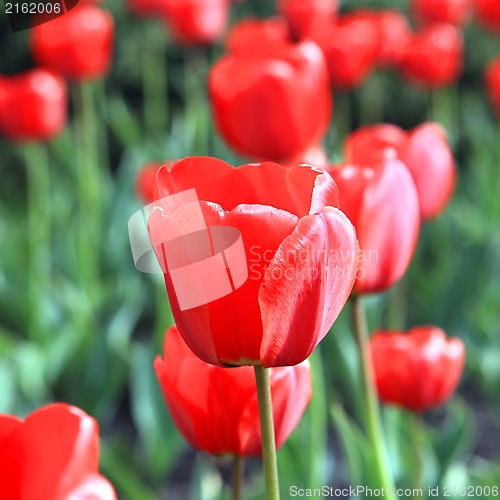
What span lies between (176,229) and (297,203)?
2.3 inches

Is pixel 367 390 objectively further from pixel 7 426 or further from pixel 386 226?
pixel 7 426

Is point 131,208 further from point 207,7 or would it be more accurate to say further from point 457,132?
point 457,132

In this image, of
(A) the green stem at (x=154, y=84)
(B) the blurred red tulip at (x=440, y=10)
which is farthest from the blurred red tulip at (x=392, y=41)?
(A) the green stem at (x=154, y=84)

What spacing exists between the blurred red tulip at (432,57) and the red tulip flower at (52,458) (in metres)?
1.69

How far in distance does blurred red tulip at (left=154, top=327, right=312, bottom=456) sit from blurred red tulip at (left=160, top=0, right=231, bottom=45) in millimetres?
1521

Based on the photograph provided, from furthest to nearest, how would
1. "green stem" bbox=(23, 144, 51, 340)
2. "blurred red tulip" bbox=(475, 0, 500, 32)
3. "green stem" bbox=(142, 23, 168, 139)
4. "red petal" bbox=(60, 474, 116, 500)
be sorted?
1. "green stem" bbox=(142, 23, 168, 139)
2. "blurred red tulip" bbox=(475, 0, 500, 32)
3. "green stem" bbox=(23, 144, 51, 340)
4. "red petal" bbox=(60, 474, 116, 500)

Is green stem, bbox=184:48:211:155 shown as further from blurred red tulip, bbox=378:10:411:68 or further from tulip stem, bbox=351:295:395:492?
tulip stem, bbox=351:295:395:492

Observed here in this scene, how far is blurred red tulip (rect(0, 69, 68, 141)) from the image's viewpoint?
1594 millimetres

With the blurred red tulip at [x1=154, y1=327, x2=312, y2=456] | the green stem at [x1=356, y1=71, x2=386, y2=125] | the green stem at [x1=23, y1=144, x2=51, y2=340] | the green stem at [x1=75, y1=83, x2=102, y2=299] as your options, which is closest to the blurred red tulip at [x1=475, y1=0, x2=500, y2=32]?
the green stem at [x1=356, y1=71, x2=386, y2=125]

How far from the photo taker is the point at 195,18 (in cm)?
184

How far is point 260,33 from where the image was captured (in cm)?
119

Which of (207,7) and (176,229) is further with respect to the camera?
(207,7)

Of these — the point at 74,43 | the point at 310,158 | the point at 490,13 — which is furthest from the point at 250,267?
the point at 490,13

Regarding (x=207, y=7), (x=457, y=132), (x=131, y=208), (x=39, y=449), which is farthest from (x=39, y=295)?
(x=457, y=132)
